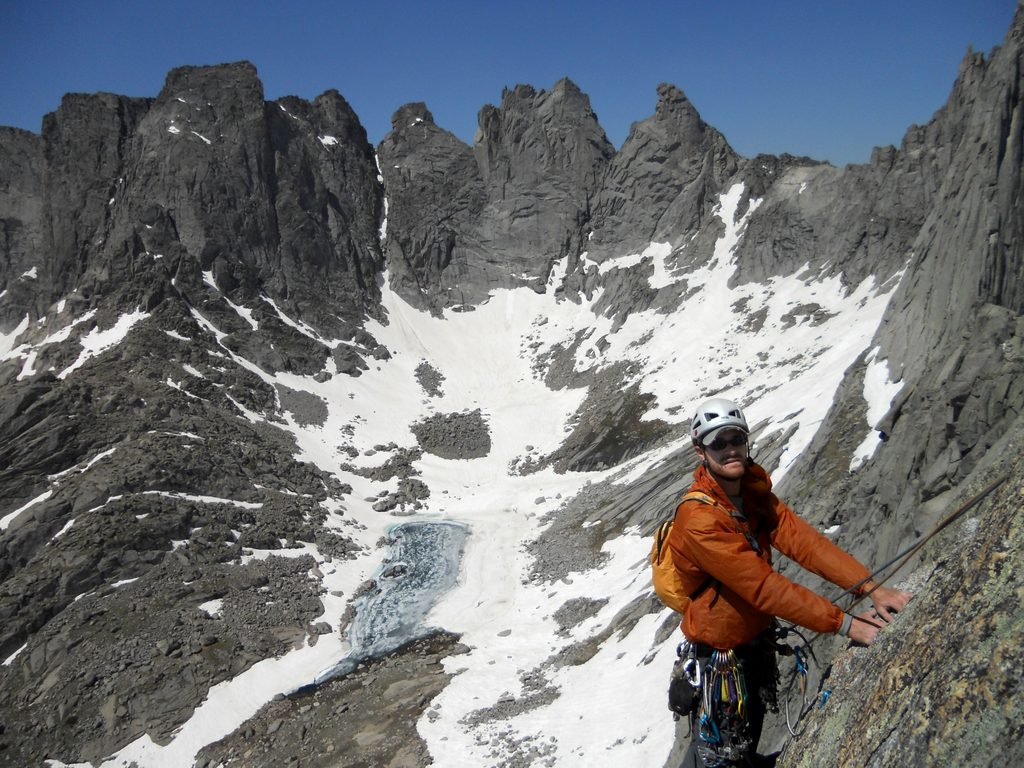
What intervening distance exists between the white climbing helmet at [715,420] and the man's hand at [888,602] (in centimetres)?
180

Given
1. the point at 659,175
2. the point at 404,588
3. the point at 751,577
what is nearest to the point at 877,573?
the point at 751,577

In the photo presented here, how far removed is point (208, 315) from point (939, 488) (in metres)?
86.6

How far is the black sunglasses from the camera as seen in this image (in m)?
5.88

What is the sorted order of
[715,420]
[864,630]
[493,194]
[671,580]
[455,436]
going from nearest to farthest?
[864,630] < [671,580] < [715,420] < [455,436] < [493,194]

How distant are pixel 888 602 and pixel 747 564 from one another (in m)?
1.45

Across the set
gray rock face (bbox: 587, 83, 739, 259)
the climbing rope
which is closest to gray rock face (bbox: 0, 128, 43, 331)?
gray rock face (bbox: 587, 83, 739, 259)

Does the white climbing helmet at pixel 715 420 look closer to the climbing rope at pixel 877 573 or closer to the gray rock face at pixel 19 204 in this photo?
the climbing rope at pixel 877 573

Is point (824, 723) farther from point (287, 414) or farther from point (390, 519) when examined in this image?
point (287, 414)

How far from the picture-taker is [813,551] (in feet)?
19.5

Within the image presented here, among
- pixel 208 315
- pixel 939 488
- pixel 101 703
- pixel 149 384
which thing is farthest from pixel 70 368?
pixel 939 488

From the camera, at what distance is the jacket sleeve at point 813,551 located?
5.62 metres

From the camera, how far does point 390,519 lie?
59656 millimetres

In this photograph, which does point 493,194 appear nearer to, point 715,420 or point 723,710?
point 715,420

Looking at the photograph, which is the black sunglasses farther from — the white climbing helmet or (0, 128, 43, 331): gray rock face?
(0, 128, 43, 331): gray rock face
